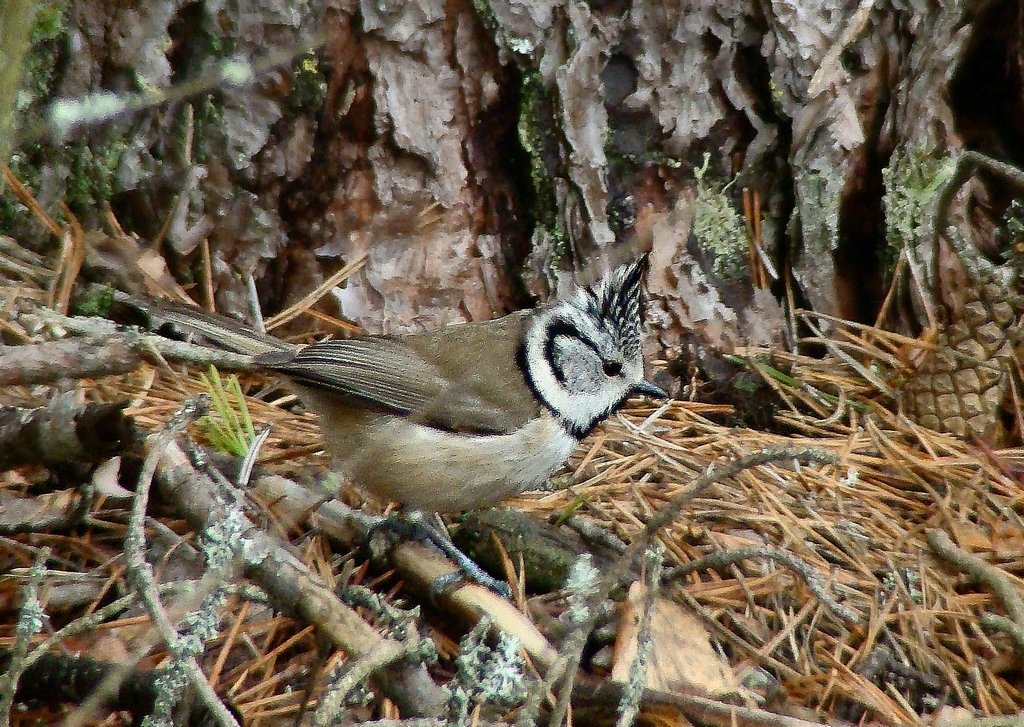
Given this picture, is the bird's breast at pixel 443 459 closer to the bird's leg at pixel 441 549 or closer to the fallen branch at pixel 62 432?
the bird's leg at pixel 441 549

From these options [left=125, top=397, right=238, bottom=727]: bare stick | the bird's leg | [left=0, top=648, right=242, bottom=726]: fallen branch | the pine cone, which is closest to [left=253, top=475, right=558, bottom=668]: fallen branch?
the bird's leg

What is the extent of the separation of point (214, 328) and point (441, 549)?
0.80 m

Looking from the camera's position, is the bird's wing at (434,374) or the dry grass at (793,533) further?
the bird's wing at (434,374)

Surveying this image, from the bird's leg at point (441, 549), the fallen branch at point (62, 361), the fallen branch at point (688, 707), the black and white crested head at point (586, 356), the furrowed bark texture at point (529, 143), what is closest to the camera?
the fallen branch at point (62, 361)

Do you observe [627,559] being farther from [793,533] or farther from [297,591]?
[793,533]

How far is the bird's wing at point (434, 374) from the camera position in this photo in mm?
2572

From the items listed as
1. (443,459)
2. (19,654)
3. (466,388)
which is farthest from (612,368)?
(19,654)

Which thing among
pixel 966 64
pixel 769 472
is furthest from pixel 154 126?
pixel 966 64

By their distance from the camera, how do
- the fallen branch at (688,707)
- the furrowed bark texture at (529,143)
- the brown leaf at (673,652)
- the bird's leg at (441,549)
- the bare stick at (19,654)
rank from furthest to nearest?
1. the furrowed bark texture at (529,143)
2. the bird's leg at (441,549)
3. the brown leaf at (673,652)
4. the fallen branch at (688,707)
5. the bare stick at (19,654)

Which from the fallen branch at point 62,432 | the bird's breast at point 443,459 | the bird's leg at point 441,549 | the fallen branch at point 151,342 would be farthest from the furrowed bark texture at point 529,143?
the fallen branch at point 62,432

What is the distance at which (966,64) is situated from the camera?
298 centimetres

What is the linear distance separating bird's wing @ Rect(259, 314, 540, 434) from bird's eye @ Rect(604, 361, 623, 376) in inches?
8.7

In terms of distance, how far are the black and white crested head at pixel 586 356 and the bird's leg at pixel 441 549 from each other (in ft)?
1.47

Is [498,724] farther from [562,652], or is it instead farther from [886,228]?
[886,228]
